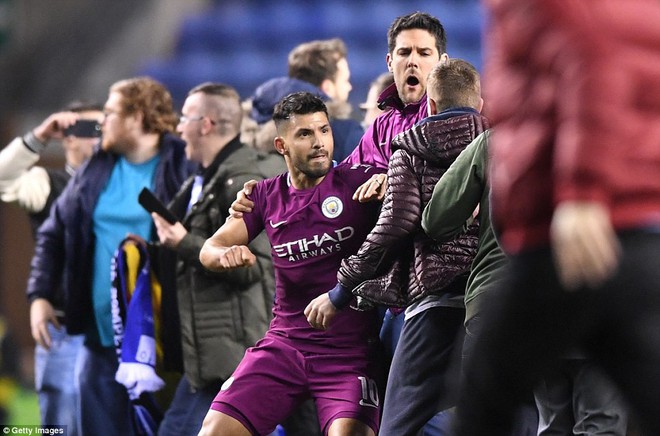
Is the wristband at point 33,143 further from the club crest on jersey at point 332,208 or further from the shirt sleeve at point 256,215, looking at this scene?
the club crest on jersey at point 332,208

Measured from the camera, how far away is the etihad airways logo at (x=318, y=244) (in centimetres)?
510

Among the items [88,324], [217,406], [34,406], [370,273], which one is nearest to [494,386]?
[370,273]

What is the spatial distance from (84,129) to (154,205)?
175 centimetres

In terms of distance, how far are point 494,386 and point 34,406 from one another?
954 cm

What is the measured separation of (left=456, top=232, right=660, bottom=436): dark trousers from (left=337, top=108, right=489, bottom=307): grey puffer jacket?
5.12ft

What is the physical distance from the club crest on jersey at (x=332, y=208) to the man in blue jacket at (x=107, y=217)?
5.77 ft

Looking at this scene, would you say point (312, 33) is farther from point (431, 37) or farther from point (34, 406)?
point (431, 37)

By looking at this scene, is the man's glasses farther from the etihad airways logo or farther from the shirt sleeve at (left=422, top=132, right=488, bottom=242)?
the shirt sleeve at (left=422, top=132, right=488, bottom=242)

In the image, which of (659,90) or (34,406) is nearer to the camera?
(659,90)

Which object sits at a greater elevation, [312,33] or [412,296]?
[312,33]

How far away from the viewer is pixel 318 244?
5113 millimetres

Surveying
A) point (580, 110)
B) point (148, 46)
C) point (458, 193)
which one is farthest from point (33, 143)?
Answer: point (148, 46)

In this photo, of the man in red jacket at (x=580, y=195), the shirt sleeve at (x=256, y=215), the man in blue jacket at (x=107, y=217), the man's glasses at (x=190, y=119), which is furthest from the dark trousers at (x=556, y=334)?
the man in blue jacket at (x=107, y=217)

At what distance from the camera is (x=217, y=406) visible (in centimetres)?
504
